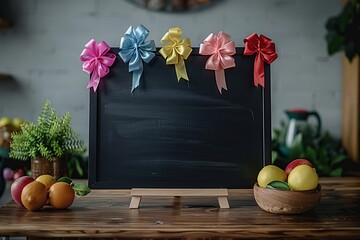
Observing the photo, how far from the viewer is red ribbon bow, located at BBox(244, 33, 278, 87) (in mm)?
1348

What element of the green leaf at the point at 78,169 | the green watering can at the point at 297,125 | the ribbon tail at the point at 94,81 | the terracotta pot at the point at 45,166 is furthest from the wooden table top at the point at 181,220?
the green watering can at the point at 297,125

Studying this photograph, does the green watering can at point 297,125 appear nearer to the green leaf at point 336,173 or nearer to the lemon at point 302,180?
the green leaf at point 336,173

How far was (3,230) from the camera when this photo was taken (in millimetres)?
1110

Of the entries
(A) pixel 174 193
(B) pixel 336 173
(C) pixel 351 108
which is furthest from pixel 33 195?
(C) pixel 351 108

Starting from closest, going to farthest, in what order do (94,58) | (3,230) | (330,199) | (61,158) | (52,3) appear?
(3,230) → (94,58) → (330,199) → (61,158) → (52,3)

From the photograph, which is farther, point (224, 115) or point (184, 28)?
point (184, 28)

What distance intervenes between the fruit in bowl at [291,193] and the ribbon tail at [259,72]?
0.85 ft

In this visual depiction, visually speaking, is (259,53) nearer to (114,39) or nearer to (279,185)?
(279,185)

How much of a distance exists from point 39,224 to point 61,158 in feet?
1.61

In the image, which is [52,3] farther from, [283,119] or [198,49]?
[198,49]

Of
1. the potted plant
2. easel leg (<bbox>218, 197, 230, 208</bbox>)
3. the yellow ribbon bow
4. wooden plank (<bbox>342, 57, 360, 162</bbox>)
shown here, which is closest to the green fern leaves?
the potted plant

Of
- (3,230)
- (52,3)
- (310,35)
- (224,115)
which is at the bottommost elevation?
(3,230)

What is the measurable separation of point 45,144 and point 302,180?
838 mm

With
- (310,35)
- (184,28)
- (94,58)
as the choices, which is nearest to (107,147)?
(94,58)
